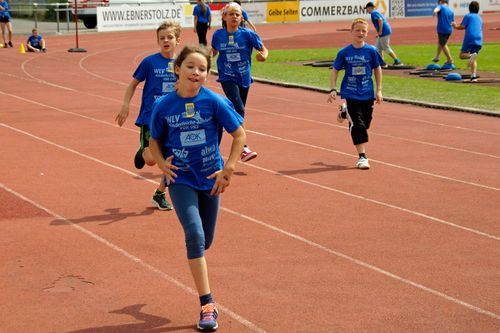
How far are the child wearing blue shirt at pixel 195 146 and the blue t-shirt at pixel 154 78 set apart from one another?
343 centimetres

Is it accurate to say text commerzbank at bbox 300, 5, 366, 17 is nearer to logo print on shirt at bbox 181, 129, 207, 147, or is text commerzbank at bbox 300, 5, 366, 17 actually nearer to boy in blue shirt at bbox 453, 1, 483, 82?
boy in blue shirt at bbox 453, 1, 483, 82

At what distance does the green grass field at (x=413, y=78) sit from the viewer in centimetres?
2089

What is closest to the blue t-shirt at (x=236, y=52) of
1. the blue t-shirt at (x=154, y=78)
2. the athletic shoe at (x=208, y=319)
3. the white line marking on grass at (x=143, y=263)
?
the blue t-shirt at (x=154, y=78)

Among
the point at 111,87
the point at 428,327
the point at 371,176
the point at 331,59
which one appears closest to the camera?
the point at 428,327

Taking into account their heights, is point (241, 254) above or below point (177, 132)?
below

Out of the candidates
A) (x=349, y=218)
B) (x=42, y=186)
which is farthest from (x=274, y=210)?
(x=42, y=186)

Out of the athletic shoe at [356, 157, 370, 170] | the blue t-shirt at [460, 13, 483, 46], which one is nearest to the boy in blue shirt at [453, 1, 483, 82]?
the blue t-shirt at [460, 13, 483, 46]

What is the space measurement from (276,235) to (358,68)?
15.1 ft

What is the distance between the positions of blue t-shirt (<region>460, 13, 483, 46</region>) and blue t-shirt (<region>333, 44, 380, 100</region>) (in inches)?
451

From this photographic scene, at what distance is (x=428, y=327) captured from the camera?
6.68 metres

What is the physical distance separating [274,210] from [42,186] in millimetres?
2991

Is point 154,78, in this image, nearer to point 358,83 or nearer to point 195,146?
point 195,146

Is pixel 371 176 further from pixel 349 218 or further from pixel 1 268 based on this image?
pixel 1 268

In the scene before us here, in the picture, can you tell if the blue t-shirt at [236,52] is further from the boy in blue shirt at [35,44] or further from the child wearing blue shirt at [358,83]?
the boy in blue shirt at [35,44]
